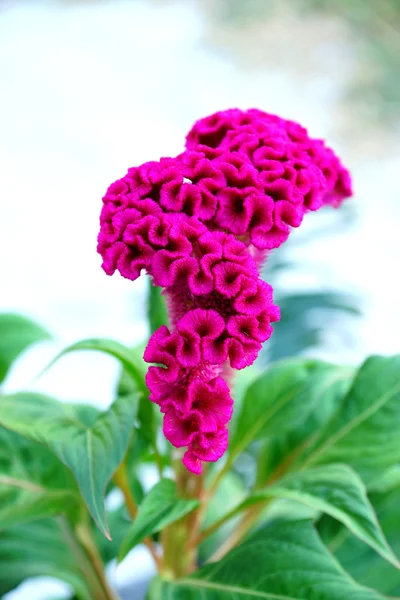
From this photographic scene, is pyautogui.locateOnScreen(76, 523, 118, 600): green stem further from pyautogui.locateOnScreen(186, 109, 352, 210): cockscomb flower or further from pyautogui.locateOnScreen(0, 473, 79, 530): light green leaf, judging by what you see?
pyautogui.locateOnScreen(186, 109, 352, 210): cockscomb flower

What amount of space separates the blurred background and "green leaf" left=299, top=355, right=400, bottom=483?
2.91 ft

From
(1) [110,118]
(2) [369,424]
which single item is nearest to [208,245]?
(2) [369,424]

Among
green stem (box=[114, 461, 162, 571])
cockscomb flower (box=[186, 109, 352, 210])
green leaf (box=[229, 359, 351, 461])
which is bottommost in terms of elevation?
green stem (box=[114, 461, 162, 571])

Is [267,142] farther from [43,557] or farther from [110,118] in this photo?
[110,118]

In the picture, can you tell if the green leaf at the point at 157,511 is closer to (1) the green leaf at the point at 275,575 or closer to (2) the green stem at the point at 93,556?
(1) the green leaf at the point at 275,575

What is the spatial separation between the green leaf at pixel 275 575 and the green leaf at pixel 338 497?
28 mm

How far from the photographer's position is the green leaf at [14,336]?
34.4 inches

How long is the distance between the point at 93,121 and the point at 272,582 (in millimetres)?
1516

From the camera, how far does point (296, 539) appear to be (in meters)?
0.62

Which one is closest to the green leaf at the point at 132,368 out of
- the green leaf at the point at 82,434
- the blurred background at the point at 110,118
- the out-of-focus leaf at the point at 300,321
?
the green leaf at the point at 82,434

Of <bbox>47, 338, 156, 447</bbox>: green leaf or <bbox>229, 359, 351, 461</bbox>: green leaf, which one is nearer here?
<bbox>47, 338, 156, 447</bbox>: green leaf

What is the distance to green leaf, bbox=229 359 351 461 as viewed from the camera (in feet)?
2.54

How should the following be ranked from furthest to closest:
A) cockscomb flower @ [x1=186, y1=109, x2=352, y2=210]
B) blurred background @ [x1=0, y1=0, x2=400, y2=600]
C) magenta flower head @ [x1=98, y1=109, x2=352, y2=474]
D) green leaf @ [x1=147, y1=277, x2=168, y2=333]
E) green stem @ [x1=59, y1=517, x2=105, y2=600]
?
1. blurred background @ [x1=0, y1=0, x2=400, y2=600]
2. green stem @ [x1=59, y1=517, x2=105, y2=600]
3. green leaf @ [x1=147, y1=277, x2=168, y2=333]
4. cockscomb flower @ [x1=186, y1=109, x2=352, y2=210]
5. magenta flower head @ [x1=98, y1=109, x2=352, y2=474]

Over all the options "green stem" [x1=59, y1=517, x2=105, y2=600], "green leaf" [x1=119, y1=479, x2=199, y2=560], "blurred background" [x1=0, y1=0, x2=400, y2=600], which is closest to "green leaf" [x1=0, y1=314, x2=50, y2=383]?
"green stem" [x1=59, y1=517, x2=105, y2=600]
